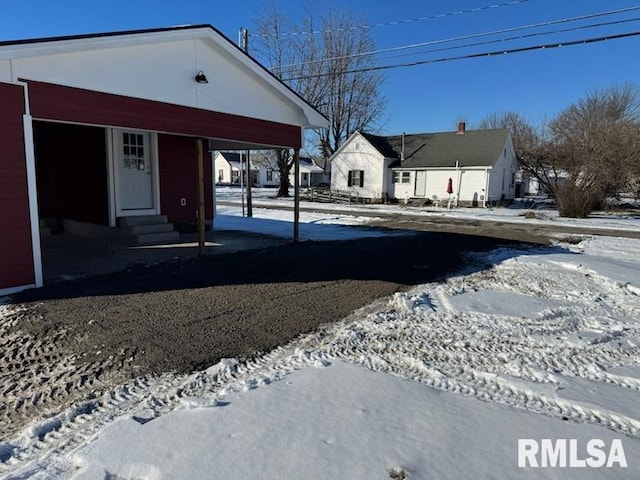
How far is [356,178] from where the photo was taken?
30.1 m

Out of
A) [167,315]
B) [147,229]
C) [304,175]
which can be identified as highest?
[304,175]

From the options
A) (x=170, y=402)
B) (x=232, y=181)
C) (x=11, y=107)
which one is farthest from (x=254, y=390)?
(x=232, y=181)

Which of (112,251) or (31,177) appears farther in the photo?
(112,251)

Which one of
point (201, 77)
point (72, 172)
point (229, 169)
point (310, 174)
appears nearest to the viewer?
point (201, 77)

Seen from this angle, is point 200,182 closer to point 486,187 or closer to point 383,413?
point 383,413

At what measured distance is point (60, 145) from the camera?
35.4ft

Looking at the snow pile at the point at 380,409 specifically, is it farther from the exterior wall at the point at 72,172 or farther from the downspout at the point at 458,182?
the downspout at the point at 458,182

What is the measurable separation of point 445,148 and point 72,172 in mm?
23044

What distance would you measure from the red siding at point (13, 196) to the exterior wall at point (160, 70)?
330 mm

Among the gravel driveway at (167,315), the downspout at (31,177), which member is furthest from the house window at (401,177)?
the downspout at (31,177)

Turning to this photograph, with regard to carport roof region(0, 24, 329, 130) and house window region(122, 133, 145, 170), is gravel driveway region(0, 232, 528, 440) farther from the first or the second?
house window region(122, 133, 145, 170)

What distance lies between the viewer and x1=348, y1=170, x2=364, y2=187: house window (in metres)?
29.9

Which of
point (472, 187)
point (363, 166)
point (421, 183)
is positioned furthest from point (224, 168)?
point (472, 187)

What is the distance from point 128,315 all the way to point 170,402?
6.86 feet
